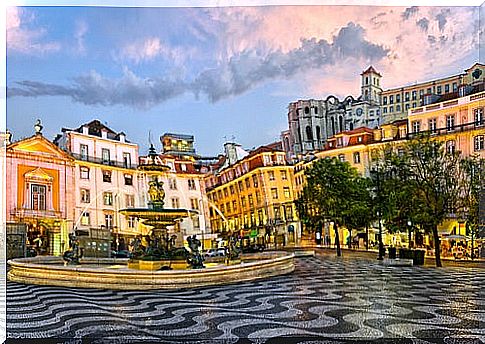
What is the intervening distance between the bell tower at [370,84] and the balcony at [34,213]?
12.1 ft

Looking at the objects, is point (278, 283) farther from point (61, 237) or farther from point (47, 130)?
point (47, 130)

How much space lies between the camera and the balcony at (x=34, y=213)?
6.54 meters

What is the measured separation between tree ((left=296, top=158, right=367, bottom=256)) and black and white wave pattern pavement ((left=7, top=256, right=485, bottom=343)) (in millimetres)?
1126

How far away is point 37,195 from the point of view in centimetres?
670

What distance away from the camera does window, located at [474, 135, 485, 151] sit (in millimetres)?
7008

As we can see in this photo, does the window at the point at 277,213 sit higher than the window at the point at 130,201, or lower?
lower

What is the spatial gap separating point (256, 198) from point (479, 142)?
265 centimetres

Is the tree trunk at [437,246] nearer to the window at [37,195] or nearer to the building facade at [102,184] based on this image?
the building facade at [102,184]

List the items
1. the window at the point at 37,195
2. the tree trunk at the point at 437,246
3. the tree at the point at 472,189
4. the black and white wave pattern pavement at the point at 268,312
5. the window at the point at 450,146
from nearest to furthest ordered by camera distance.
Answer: the black and white wave pattern pavement at the point at 268,312 < the window at the point at 37,195 < the tree at the point at 472,189 < the window at the point at 450,146 < the tree trunk at the point at 437,246

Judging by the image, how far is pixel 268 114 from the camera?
694cm

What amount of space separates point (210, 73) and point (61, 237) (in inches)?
97.3

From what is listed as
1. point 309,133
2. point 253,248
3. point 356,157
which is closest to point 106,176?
point 253,248

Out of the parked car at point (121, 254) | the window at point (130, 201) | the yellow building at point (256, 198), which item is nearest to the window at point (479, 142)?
the yellow building at point (256, 198)

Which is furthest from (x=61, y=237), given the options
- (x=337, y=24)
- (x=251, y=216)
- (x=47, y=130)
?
(x=337, y=24)
